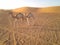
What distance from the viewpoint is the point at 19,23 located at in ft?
4.33

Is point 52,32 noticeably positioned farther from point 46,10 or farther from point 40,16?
point 46,10

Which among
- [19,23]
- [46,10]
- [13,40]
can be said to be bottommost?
[13,40]

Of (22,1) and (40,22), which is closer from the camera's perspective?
(40,22)

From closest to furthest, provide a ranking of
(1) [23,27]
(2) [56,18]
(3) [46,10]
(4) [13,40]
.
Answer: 1. (4) [13,40]
2. (1) [23,27]
3. (2) [56,18]
4. (3) [46,10]

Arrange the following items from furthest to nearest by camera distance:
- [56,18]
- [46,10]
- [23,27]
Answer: [46,10] → [56,18] → [23,27]

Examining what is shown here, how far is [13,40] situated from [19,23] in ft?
0.78

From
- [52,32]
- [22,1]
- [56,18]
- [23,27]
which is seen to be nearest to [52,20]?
[56,18]

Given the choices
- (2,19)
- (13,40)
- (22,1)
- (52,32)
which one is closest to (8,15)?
(2,19)

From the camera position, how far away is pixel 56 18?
1387 mm

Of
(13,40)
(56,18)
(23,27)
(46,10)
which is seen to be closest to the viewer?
(13,40)

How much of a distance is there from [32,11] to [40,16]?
12 centimetres

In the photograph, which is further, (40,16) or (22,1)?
(22,1)

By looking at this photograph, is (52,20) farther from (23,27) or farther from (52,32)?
(23,27)

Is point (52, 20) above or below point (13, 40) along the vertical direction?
above
